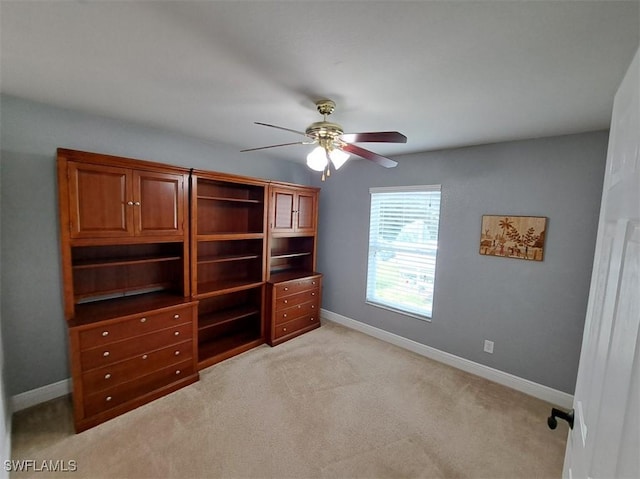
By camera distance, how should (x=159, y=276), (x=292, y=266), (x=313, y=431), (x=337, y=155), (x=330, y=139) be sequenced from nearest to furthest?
Answer: (x=330, y=139) < (x=337, y=155) < (x=313, y=431) < (x=159, y=276) < (x=292, y=266)

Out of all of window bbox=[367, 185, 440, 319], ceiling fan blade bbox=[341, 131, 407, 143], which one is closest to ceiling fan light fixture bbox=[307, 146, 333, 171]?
ceiling fan blade bbox=[341, 131, 407, 143]

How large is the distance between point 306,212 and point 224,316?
5.43 ft

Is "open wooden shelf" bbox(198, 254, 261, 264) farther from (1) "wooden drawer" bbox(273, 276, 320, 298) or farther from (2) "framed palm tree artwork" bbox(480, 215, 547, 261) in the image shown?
(2) "framed palm tree artwork" bbox(480, 215, 547, 261)

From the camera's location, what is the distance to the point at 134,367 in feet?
7.13

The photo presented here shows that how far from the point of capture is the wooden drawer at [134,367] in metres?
1.98

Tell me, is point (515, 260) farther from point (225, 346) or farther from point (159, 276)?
point (159, 276)

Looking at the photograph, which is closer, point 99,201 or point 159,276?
point 99,201

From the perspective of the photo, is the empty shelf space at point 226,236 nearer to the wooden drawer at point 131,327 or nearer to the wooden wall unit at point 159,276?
the wooden wall unit at point 159,276

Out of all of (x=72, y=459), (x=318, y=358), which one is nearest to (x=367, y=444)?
(x=318, y=358)

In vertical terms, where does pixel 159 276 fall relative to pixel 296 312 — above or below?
above

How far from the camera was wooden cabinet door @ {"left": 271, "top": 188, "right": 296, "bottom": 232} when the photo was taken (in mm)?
3231

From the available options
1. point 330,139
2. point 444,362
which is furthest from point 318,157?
point 444,362

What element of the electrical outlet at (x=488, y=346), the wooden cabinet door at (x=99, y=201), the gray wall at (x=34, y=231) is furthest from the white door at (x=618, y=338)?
the gray wall at (x=34, y=231)

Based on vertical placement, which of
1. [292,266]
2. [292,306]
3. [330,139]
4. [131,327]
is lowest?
[292,306]
